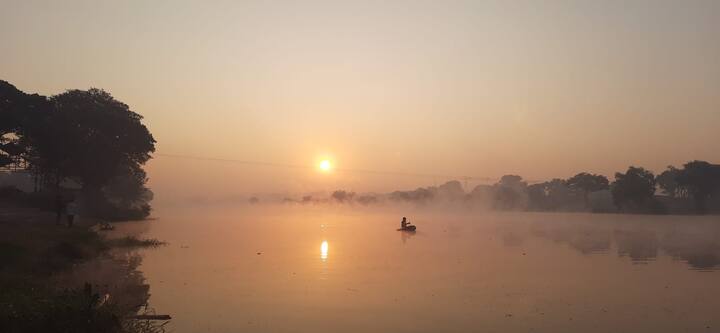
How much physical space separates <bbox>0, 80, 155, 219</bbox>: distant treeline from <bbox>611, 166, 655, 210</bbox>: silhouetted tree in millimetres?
116933

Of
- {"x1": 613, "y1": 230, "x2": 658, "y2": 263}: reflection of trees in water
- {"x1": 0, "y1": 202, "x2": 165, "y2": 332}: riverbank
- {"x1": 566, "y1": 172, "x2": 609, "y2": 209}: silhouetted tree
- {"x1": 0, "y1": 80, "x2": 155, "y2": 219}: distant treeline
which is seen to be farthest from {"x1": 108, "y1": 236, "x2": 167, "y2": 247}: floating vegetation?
{"x1": 566, "y1": 172, "x2": 609, "y2": 209}: silhouetted tree

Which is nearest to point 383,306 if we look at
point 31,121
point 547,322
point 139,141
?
point 547,322

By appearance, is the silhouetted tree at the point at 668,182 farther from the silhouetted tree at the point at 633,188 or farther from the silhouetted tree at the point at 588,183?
the silhouetted tree at the point at 633,188

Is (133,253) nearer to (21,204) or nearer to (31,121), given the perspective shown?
(21,204)

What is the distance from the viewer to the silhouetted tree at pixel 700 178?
13088cm

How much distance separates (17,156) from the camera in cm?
6069

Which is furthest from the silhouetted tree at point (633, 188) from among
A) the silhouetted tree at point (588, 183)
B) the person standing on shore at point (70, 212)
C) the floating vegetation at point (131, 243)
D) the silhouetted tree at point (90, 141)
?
the person standing on shore at point (70, 212)

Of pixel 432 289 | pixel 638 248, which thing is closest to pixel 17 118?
pixel 432 289

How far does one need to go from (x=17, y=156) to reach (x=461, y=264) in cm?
5479

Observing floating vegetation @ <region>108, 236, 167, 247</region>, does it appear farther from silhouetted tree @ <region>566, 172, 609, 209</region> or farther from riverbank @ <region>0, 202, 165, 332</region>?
silhouetted tree @ <region>566, 172, 609, 209</region>

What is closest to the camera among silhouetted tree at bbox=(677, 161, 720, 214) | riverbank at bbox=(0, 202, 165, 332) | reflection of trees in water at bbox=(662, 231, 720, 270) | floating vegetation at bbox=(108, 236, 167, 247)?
riverbank at bbox=(0, 202, 165, 332)

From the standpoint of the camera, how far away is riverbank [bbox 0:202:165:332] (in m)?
12.8

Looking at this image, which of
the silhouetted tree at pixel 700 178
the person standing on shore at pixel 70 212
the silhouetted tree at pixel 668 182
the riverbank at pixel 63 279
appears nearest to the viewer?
the riverbank at pixel 63 279

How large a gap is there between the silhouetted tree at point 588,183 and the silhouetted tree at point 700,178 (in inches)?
1493
